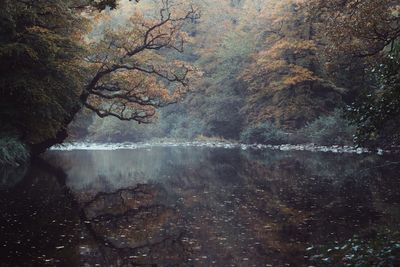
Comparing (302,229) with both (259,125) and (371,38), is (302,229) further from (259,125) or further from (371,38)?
(259,125)

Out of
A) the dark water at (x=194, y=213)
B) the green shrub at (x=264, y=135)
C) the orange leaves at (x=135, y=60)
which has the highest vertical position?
the orange leaves at (x=135, y=60)

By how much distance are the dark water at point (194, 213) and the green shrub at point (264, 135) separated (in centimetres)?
1336

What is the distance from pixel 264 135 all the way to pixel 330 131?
257 inches

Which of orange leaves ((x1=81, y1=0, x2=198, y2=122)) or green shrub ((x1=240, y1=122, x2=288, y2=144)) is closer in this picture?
orange leaves ((x1=81, y1=0, x2=198, y2=122))

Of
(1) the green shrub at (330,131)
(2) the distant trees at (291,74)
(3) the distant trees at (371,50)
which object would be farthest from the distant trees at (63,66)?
(1) the green shrub at (330,131)

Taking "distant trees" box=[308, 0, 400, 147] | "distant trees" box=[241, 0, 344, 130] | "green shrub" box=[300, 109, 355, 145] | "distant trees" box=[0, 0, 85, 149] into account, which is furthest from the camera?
"distant trees" box=[241, 0, 344, 130]

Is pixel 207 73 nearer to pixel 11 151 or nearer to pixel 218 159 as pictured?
pixel 218 159

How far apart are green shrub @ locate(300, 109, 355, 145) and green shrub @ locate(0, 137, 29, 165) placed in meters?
18.2

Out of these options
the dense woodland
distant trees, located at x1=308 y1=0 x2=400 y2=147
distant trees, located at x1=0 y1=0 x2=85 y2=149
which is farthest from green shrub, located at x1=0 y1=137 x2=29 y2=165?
distant trees, located at x1=308 y1=0 x2=400 y2=147

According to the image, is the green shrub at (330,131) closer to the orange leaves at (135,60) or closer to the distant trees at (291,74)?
the distant trees at (291,74)

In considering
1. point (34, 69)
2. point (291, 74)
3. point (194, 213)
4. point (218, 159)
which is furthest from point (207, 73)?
point (194, 213)

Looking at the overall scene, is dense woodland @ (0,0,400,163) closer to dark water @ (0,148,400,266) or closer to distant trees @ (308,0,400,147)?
distant trees @ (308,0,400,147)

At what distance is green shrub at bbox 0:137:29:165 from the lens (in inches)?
718

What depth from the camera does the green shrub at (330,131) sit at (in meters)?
26.9
